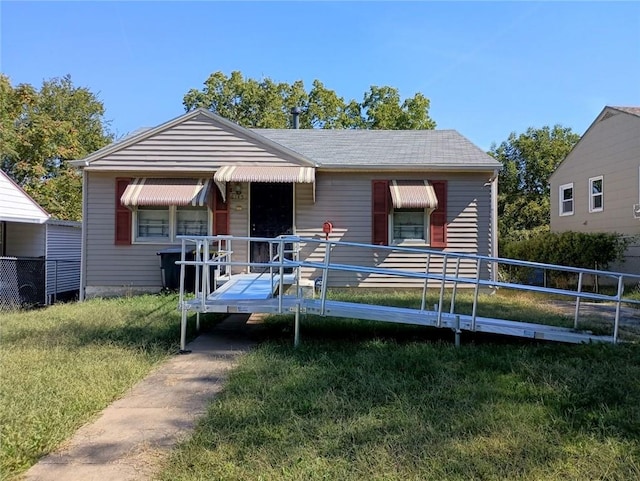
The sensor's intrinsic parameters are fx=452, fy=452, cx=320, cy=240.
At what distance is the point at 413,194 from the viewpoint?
984 cm

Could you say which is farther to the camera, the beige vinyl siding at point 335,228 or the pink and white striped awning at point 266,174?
the beige vinyl siding at point 335,228

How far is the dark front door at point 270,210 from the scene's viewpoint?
33.6 feet

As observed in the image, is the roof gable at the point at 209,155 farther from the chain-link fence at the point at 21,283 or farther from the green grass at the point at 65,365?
the green grass at the point at 65,365

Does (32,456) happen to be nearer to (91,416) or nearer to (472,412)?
(91,416)

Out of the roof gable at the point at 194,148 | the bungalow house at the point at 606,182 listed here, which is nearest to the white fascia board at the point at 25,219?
the roof gable at the point at 194,148

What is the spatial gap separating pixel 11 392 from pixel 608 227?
50.5ft

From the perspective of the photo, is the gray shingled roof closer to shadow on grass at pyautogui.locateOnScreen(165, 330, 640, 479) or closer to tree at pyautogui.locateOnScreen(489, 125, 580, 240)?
shadow on grass at pyautogui.locateOnScreen(165, 330, 640, 479)

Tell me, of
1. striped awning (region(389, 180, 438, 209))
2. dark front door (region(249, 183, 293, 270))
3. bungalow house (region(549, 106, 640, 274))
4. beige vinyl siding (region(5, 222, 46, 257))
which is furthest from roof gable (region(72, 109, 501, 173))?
bungalow house (region(549, 106, 640, 274))

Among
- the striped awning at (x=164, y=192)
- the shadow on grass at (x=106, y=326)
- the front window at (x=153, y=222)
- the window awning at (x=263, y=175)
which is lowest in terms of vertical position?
the shadow on grass at (x=106, y=326)

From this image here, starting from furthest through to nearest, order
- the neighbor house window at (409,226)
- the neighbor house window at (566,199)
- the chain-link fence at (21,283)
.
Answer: the neighbor house window at (566,199) < the neighbor house window at (409,226) < the chain-link fence at (21,283)

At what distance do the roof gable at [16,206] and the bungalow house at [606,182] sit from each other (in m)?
15.7

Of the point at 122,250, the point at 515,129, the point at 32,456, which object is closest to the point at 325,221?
the point at 122,250

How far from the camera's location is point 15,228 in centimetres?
1189

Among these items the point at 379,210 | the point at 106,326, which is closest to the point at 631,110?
the point at 379,210
